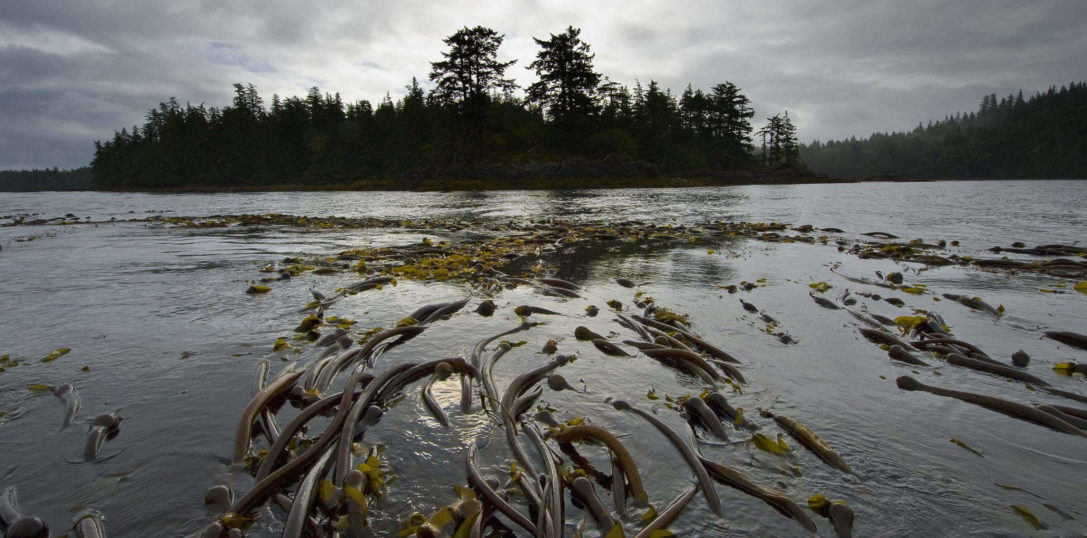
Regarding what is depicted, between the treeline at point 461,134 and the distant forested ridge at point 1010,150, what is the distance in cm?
6656

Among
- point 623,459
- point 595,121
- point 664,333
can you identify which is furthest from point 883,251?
point 595,121

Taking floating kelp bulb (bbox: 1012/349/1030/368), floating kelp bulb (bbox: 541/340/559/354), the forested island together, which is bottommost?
floating kelp bulb (bbox: 1012/349/1030/368)

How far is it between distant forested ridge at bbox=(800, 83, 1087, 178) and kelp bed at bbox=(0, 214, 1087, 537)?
13991cm

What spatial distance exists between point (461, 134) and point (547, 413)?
6208 centimetres

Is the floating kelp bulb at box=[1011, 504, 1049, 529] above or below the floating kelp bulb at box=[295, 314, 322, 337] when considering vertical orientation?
below

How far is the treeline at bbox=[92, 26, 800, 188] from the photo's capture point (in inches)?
2335

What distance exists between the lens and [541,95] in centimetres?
6191

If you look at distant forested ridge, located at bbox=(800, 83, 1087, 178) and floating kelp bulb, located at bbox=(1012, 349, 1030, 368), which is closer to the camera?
floating kelp bulb, located at bbox=(1012, 349, 1030, 368)

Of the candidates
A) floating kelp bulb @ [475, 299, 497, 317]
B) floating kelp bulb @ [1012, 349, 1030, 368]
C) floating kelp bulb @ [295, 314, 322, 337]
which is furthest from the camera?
floating kelp bulb @ [475, 299, 497, 317]

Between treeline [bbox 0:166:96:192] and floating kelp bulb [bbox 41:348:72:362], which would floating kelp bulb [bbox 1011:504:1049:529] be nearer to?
floating kelp bulb [bbox 41:348:72:362]

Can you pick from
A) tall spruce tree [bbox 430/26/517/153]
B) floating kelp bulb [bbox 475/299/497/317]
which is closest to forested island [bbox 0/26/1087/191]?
tall spruce tree [bbox 430/26/517/153]

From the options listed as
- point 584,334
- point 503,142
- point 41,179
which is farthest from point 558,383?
point 41,179

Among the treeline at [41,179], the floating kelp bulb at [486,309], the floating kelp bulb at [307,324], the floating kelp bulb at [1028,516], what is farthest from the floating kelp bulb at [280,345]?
the treeline at [41,179]

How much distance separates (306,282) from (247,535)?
18.6 ft
